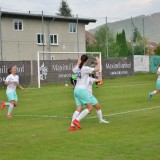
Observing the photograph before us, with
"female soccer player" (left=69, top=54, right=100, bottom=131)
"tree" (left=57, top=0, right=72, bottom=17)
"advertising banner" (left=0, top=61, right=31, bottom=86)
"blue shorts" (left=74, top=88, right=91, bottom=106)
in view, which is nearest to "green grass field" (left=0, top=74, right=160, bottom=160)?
"female soccer player" (left=69, top=54, right=100, bottom=131)

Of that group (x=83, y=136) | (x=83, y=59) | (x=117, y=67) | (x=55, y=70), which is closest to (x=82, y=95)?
(x=83, y=59)

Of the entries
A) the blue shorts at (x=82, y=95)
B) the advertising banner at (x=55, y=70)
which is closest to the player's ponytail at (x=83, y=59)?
the blue shorts at (x=82, y=95)

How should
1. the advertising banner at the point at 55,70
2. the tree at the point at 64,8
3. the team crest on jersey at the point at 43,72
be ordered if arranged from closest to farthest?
the team crest on jersey at the point at 43,72
the advertising banner at the point at 55,70
the tree at the point at 64,8

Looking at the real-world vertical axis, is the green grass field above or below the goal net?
below

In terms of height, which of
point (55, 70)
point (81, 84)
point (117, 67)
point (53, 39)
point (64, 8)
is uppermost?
point (64, 8)

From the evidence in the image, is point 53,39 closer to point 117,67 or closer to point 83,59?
point 117,67

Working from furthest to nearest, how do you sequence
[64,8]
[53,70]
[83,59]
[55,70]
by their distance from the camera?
[64,8], [55,70], [53,70], [83,59]

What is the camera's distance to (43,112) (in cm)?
1816

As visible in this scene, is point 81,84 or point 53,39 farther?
point 53,39

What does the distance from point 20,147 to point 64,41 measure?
5353 cm

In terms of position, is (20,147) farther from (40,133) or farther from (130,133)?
(130,133)

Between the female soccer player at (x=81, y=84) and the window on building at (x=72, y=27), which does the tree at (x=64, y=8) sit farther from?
the female soccer player at (x=81, y=84)

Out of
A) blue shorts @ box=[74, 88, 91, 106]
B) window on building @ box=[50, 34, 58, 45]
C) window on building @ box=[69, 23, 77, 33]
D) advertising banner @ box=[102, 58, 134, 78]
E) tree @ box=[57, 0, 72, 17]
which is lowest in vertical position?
blue shorts @ box=[74, 88, 91, 106]

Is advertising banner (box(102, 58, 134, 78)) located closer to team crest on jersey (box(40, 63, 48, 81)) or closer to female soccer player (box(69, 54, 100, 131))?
team crest on jersey (box(40, 63, 48, 81))
